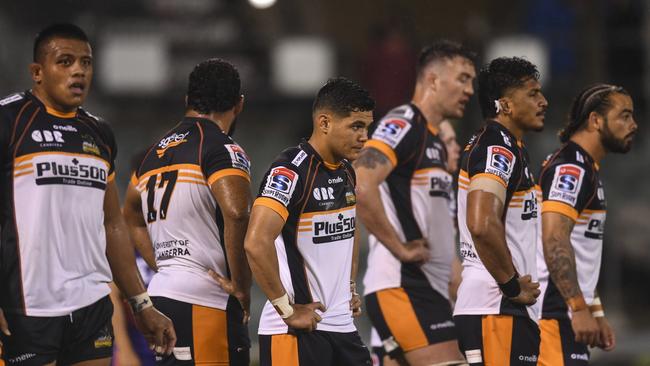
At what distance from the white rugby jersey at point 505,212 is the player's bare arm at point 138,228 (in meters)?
2.27

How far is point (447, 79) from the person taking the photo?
9.47 metres

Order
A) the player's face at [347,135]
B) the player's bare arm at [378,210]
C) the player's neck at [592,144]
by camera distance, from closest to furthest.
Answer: the player's face at [347,135] → the player's neck at [592,144] → the player's bare arm at [378,210]

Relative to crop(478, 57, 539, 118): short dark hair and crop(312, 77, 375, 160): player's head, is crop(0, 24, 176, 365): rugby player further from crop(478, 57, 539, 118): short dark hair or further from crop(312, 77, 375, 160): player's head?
crop(478, 57, 539, 118): short dark hair

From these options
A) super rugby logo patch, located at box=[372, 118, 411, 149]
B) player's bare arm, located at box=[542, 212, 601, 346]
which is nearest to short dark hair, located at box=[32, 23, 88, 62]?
super rugby logo patch, located at box=[372, 118, 411, 149]

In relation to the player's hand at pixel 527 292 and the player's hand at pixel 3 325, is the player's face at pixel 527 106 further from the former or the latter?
the player's hand at pixel 3 325

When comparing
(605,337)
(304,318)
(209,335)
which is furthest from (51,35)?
(605,337)

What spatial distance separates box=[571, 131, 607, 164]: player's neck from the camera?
831cm

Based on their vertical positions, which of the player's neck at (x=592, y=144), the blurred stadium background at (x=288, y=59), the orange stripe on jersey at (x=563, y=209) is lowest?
the orange stripe on jersey at (x=563, y=209)

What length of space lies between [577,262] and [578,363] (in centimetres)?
77

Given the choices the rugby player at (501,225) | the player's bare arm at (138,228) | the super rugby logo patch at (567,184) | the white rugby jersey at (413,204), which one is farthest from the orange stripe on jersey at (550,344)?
the player's bare arm at (138,228)

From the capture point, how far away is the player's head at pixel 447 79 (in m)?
9.45

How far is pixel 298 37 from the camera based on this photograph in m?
18.6

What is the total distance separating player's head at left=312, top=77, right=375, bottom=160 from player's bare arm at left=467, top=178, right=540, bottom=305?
2.79ft

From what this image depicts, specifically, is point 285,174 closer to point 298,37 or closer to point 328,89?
point 328,89
